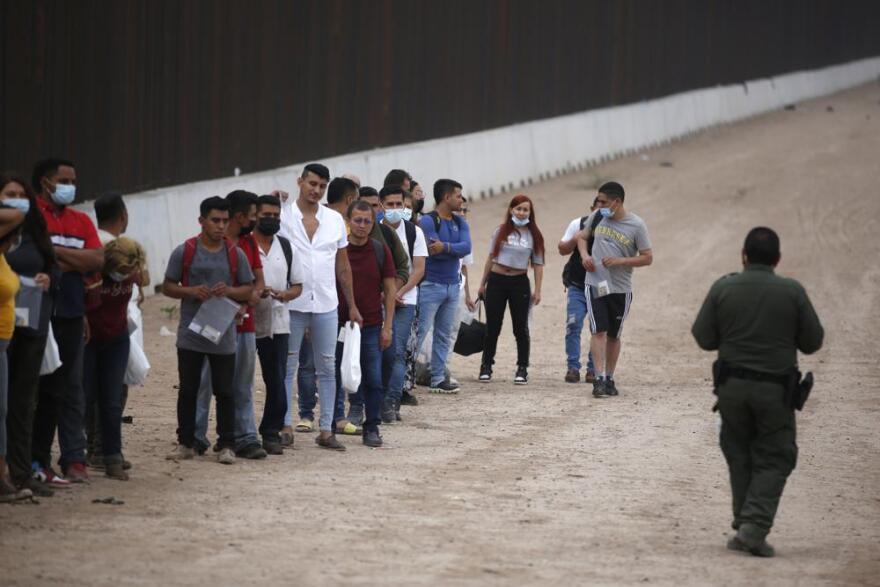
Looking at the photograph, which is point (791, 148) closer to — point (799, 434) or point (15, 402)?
point (799, 434)

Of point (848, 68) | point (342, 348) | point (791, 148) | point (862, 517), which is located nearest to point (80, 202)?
point (342, 348)

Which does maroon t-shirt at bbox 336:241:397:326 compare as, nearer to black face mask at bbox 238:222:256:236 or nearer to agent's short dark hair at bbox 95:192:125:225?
black face mask at bbox 238:222:256:236

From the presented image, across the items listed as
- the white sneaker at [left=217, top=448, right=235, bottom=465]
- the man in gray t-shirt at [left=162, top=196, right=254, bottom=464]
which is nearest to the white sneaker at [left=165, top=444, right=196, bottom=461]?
the man in gray t-shirt at [left=162, top=196, right=254, bottom=464]

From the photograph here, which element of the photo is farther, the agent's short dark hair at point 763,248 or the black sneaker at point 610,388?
the black sneaker at point 610,388

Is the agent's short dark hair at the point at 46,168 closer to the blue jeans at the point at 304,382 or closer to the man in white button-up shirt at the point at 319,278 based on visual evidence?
the man in white button-up shirt at the point at 319,278

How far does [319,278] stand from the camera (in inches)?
443

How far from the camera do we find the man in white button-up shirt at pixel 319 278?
11250 millimetres

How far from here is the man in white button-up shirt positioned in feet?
36.9

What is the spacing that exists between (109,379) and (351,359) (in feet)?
6.70

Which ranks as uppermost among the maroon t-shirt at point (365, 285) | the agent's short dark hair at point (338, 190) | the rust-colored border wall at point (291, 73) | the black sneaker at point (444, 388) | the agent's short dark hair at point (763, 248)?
the rust-colored border wall at point (291, 73)

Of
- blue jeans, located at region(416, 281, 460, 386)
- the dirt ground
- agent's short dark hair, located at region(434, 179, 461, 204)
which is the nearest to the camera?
the dirt ground

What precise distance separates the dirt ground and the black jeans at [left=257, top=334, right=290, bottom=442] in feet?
0.91

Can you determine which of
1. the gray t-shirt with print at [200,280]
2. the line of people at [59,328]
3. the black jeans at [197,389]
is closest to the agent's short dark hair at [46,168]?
the line of people at [59,328]

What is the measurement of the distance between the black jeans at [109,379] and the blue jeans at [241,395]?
0.91 metres
